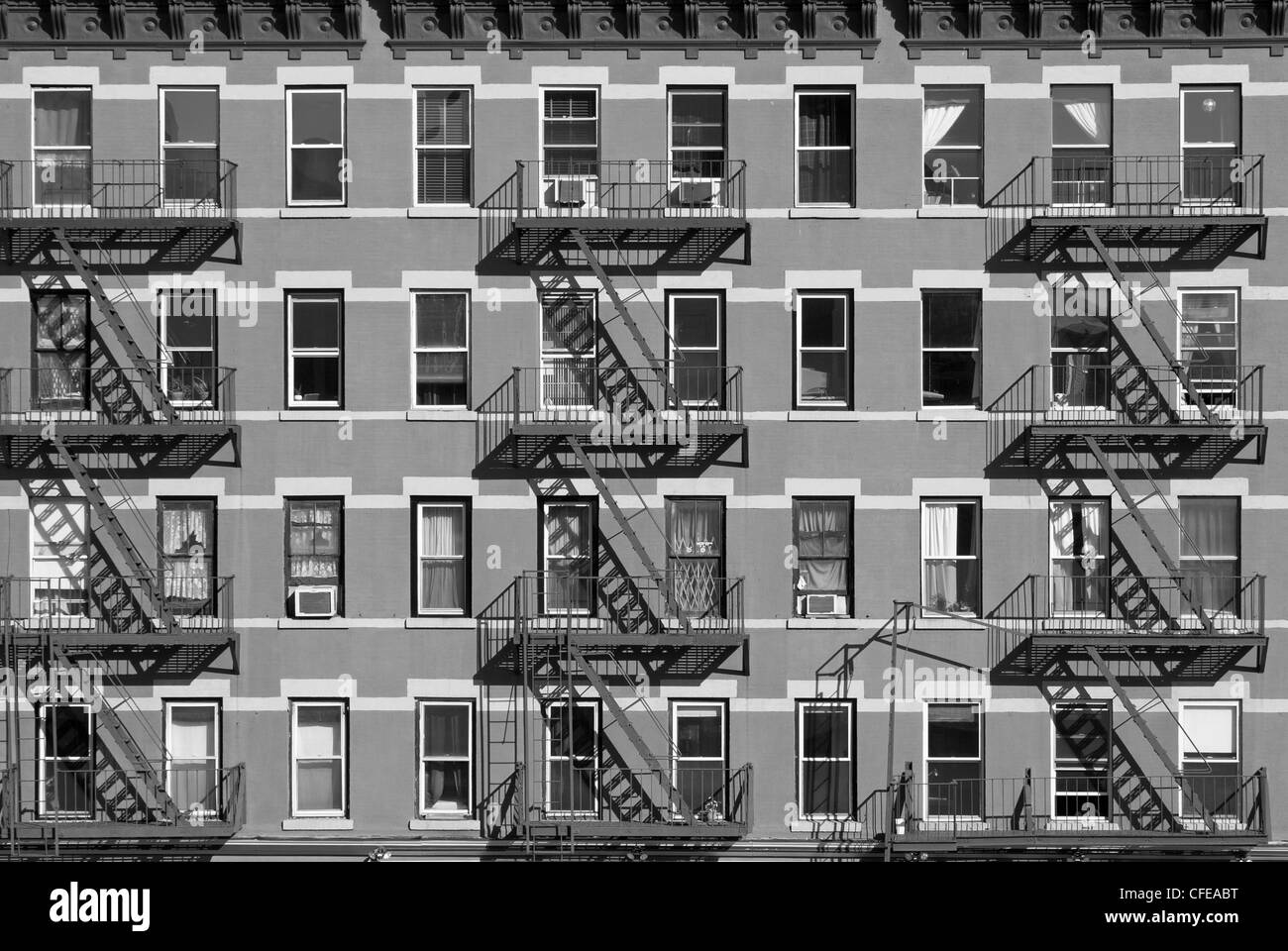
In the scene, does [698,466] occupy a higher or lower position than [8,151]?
lower

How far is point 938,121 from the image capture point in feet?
91.8

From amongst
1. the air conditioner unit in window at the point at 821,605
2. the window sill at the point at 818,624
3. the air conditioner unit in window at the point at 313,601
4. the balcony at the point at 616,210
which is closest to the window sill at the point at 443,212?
the balcony at the point at 616,210

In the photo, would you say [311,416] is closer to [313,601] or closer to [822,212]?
[313,601]

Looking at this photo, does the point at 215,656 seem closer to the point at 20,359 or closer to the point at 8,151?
the point at 20,359

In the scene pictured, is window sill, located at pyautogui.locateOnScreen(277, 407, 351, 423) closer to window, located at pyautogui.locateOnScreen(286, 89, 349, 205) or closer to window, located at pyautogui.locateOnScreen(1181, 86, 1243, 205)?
window, located at pyautogui.locateOnScreen(286, 89, 349, 205)

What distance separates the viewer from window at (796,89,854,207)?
1102 inches

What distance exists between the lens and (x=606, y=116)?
27922mm

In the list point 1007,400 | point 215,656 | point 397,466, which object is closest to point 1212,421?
point 1007,400

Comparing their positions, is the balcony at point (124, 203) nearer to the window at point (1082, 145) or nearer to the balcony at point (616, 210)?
the balcony at point (616, 210)

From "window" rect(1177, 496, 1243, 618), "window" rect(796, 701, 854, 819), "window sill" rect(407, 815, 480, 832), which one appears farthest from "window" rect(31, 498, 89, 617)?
"window" rect(1177, 496, 1243, 618)

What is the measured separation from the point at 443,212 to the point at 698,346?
465 cm

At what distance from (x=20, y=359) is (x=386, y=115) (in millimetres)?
7086

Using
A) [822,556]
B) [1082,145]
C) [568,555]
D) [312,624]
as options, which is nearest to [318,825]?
[312,624]

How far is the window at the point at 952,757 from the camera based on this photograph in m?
27.3
